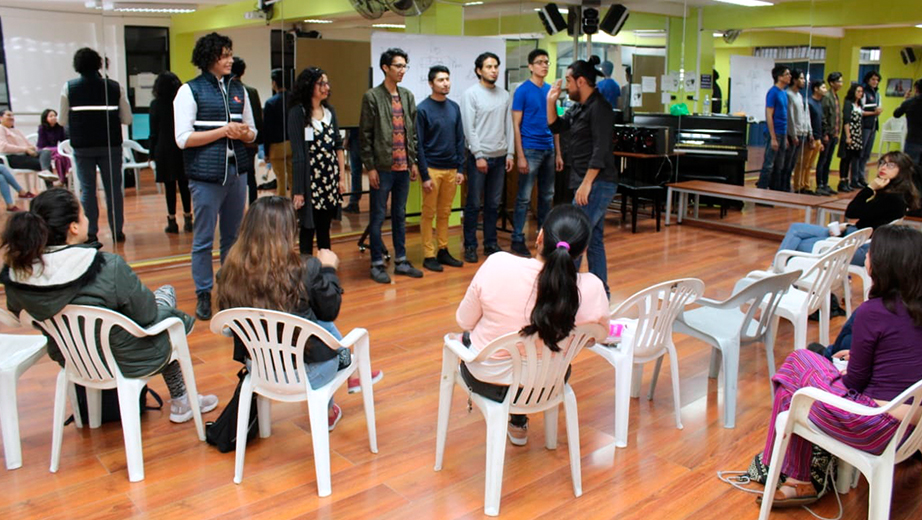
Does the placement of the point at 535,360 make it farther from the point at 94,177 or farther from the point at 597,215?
the point at 94,177

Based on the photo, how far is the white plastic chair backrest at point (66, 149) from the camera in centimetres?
544

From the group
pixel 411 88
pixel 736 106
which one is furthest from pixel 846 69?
pixel 411 88

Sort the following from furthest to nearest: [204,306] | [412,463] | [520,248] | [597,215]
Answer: [520,248] < [597,215] < [204,306] < [412,463]

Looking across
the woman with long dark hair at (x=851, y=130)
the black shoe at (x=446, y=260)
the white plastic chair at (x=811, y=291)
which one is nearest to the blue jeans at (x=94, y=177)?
the black shoe at (x=446, y=260)

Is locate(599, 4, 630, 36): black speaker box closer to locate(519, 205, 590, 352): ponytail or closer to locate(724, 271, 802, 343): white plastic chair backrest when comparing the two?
locate(724, 271, 802, 343): white plastic chair backrest

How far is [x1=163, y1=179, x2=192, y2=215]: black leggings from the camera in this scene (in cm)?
632

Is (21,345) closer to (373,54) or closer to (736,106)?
(373,54)

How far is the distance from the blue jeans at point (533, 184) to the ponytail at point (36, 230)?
4056mm

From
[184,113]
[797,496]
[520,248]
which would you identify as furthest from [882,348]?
[520,248]

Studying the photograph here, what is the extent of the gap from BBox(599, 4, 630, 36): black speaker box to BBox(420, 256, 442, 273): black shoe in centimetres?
446

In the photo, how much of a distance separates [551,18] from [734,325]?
5.48 metres

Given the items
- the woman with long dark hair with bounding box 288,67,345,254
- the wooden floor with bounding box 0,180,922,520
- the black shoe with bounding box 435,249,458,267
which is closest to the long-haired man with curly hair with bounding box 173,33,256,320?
the woman with long dark hair with bounding box 288,67,345,254

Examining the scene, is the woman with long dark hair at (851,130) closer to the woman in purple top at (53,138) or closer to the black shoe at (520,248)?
the black shoe at (520,248)

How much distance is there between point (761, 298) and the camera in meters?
3.47
